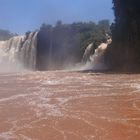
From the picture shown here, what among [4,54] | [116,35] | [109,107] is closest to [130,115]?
[109,107]

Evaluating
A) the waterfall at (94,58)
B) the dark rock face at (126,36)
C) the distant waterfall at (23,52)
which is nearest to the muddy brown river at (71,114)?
the dark rock face at (126,36)

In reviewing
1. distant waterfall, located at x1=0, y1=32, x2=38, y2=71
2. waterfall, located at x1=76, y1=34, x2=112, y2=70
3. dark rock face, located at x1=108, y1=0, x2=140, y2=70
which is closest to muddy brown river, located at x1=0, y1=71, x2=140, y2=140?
dark rock face, located at x1=108, y1=0, x2=140, y2=70

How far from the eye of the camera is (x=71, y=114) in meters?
10.8

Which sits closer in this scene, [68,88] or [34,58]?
[68,88]

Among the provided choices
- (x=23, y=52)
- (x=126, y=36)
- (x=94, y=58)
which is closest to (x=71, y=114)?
(x=126, y=36)

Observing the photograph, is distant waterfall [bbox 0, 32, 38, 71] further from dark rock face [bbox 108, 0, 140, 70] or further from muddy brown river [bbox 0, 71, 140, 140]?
muddy brown river [bbox 0, 71, 140, 140]

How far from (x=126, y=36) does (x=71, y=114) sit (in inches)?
941

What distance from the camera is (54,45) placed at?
156 ft

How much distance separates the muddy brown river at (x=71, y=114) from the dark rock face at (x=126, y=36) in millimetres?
16494

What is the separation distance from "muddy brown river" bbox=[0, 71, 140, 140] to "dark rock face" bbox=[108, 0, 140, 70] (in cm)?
1649

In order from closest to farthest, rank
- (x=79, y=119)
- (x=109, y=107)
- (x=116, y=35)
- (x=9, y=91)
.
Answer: (x=79, y=119), (x=109, y=107), (x=9, y=91), (x=116, y=35)

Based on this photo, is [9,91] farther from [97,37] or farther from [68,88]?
[97,37]

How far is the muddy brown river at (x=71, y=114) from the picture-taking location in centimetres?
854

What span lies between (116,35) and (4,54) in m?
19.9
